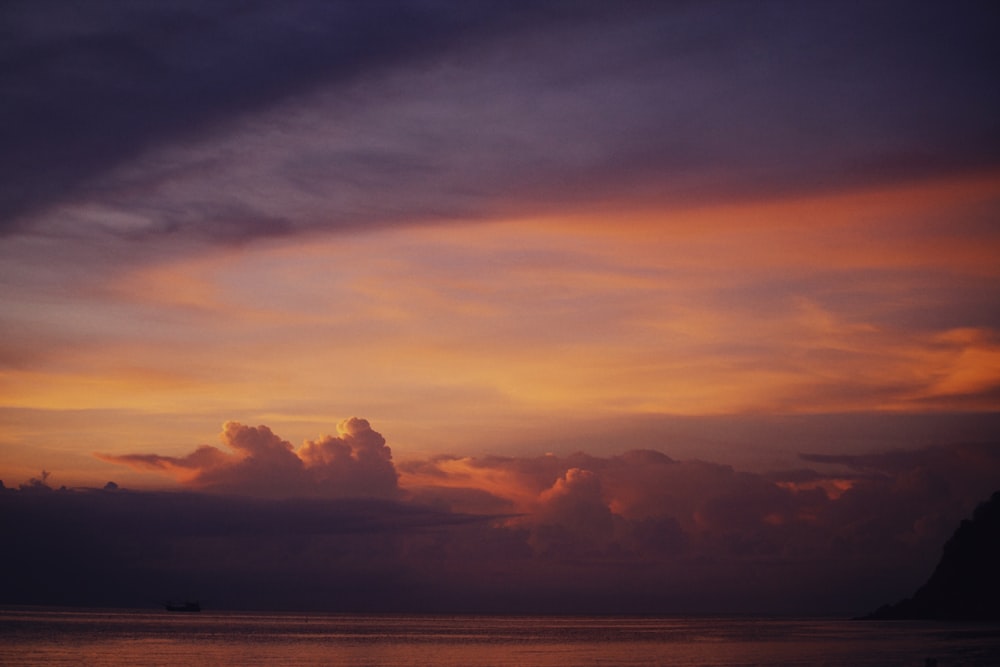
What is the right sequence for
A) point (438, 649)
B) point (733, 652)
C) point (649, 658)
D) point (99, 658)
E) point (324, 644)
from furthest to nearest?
1. point (324, 644)
2. point (438, 649)
3. point (733, 652)
4. point (649, 658)
5. point (99, 658)

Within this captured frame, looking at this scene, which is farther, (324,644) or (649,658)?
(324,644)

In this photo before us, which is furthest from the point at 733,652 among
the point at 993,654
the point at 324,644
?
the point at 324,644

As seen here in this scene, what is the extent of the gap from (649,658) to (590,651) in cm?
2134

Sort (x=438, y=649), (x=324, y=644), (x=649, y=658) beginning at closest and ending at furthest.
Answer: (x=649, y=658) < (x=438, y=649) < (x=324, y=644)

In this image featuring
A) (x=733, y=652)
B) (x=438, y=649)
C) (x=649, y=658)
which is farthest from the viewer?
(x=438, y=649)

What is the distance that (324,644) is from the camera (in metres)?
168

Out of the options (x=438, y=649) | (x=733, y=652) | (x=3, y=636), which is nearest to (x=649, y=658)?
(x=733, y=652)

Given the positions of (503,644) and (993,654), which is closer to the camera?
(993,654)

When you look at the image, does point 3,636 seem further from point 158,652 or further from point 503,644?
point 503,644

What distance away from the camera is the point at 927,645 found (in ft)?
519

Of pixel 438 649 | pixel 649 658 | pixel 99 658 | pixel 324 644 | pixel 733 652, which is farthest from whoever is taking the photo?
pixel 324 644

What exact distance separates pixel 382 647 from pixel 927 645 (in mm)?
87226

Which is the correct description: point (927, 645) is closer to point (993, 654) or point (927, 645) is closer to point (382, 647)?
point (993, 654)

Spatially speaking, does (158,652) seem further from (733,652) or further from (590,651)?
(733,652)
